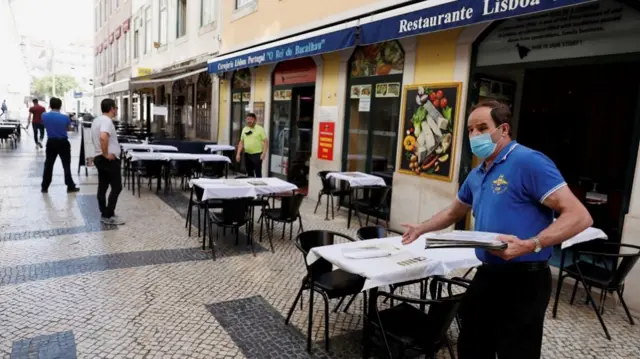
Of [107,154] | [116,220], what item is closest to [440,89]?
[107,154]

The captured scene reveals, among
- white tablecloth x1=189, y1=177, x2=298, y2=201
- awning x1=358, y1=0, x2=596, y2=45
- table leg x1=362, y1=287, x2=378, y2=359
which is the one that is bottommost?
table leg x1=362, y1=287, x2=378, y2=359

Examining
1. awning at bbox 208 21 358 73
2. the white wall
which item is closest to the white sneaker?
awning at bbox 208 21 358 73

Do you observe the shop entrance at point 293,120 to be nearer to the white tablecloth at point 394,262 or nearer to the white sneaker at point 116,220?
the white sneaker at point 116,220

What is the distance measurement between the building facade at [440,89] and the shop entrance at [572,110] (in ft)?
0.07

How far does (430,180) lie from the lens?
640 cm

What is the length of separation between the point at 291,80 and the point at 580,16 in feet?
20.7

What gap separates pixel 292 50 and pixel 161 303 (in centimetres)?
575

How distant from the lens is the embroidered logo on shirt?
2042mm

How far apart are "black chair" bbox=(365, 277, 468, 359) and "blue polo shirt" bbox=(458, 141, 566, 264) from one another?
42cm

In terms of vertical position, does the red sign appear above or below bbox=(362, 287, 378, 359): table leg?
above

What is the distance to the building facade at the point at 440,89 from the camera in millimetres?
4750

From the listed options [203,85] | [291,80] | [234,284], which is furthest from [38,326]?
[203,85]

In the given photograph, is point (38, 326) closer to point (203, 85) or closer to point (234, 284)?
point (234, 284)

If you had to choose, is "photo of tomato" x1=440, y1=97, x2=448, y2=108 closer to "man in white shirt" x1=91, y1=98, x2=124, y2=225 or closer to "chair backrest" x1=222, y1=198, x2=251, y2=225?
"chair backrest" x1=222, y1=198, x2=251, y2=225
